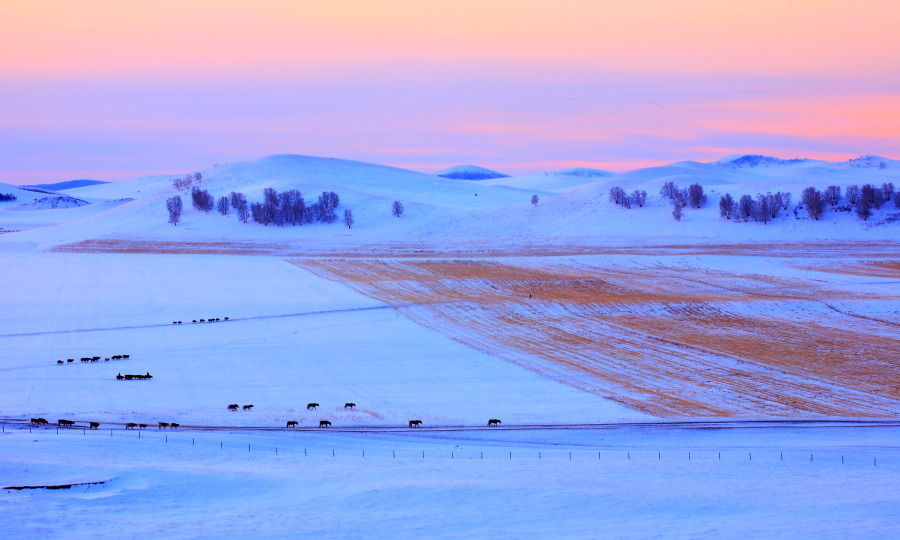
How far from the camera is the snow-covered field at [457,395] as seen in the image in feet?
55.0

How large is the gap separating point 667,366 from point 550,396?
20.2ft

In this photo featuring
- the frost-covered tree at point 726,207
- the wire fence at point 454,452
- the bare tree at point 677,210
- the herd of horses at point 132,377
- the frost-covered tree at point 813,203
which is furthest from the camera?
the bare tree at point 677,210

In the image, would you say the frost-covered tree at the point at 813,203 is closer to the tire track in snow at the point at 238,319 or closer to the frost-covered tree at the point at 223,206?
the tire track in snow at the point at 238,319

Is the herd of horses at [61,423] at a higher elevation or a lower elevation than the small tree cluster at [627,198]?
lower

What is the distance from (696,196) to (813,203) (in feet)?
43.8

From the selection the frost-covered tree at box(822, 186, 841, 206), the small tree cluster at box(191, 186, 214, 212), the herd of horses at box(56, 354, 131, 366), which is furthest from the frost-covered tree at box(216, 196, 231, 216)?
the herd of horses at box(56, 354, 131, 366)

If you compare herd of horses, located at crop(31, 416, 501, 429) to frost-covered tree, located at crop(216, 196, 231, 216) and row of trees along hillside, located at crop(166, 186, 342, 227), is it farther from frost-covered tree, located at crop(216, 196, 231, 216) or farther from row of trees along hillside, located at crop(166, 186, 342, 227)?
frost-covered tree, located at crop(216, 196, 231, 216)

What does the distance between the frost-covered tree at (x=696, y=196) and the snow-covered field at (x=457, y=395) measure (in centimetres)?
2809

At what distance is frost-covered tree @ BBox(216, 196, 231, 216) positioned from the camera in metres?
105

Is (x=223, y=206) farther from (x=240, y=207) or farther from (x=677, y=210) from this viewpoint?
(x=677, y=210)

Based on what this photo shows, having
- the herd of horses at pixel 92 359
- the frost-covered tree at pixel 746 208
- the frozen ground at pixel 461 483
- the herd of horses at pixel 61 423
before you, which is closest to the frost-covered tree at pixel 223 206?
the frost-covered tree at pixel 746 208

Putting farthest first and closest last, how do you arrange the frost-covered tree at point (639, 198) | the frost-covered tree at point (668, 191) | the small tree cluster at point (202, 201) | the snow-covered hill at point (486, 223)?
1. the small tree cluster at point (202, 201)
2. the frost-covered tree at point (668, 191)
3. the frost-covered tree at point (639, 198)
4. the snow-covered hill at point (486, 223)

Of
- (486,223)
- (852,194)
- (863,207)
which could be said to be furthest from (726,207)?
(486,223)

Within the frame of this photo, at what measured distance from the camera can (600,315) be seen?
4178 cm
